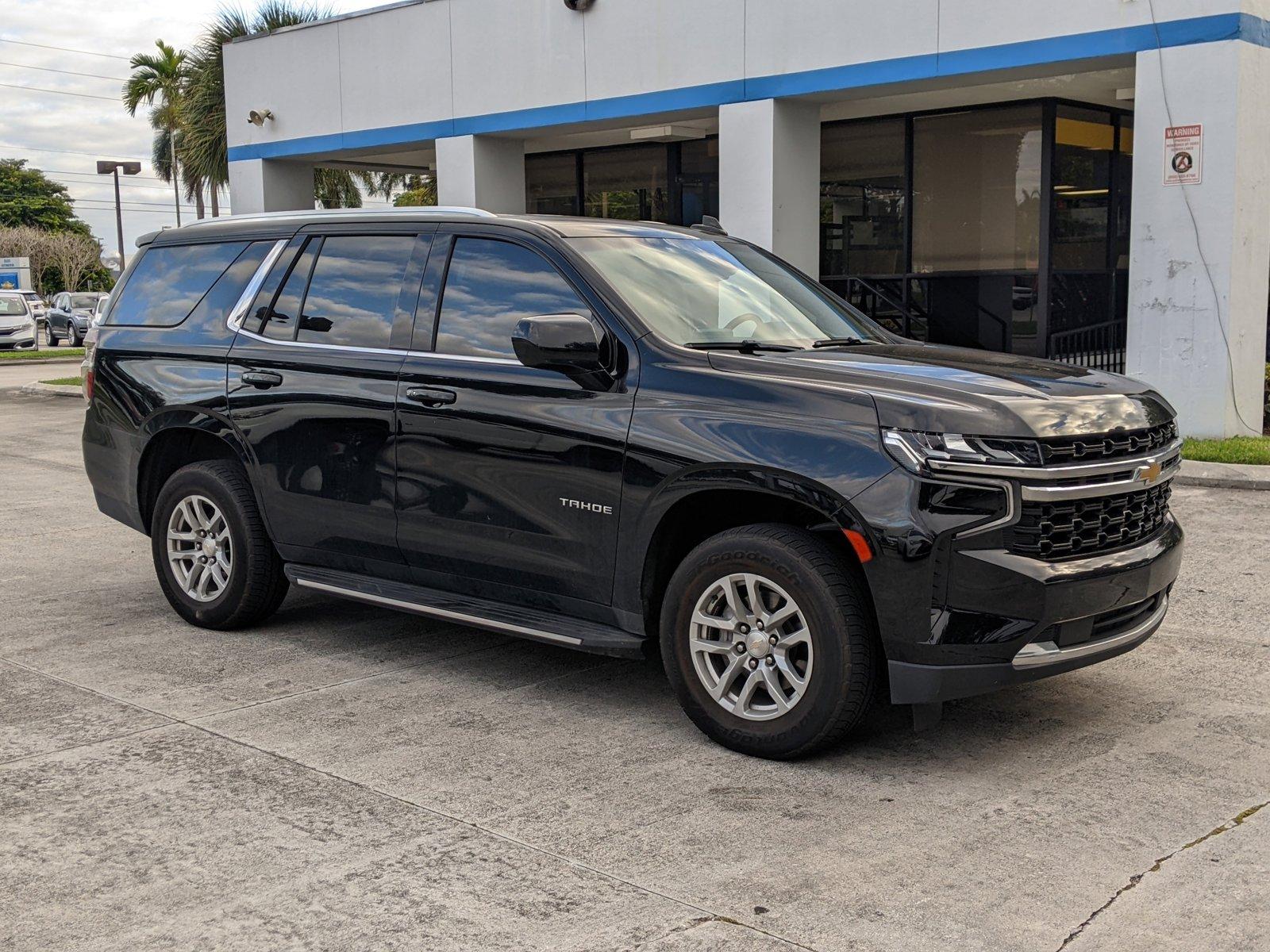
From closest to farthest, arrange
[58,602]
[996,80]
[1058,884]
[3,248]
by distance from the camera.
Answer: 1. [1058,884]
2. [58,602]
3. [996,80]
4. [3,248]

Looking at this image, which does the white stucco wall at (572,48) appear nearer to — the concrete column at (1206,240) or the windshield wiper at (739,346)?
the concrete column at (1206,240)

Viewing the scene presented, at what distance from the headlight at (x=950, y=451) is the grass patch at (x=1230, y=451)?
27.4 ft

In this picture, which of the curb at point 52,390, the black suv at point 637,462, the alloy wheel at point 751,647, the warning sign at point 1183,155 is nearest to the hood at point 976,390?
the black suv at point 637,462

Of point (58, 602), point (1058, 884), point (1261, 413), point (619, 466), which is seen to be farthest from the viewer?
point (1261, 413)

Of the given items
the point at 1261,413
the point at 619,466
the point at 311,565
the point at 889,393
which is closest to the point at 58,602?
the point at 311,565

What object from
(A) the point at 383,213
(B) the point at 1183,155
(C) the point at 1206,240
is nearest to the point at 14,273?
(B) the point at 1183,155

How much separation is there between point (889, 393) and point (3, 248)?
8711cm

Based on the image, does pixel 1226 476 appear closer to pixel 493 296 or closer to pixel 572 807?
pixel 493 296

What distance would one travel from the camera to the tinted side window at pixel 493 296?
18.4 feet

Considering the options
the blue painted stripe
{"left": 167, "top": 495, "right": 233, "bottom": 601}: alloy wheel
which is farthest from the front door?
the blue painted stripe

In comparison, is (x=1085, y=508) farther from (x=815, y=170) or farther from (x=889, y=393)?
(x=815, y=170)

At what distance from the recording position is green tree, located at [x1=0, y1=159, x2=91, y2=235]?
331 ft

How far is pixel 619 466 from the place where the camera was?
5.15 m

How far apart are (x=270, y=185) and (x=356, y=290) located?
1898 centimetres
